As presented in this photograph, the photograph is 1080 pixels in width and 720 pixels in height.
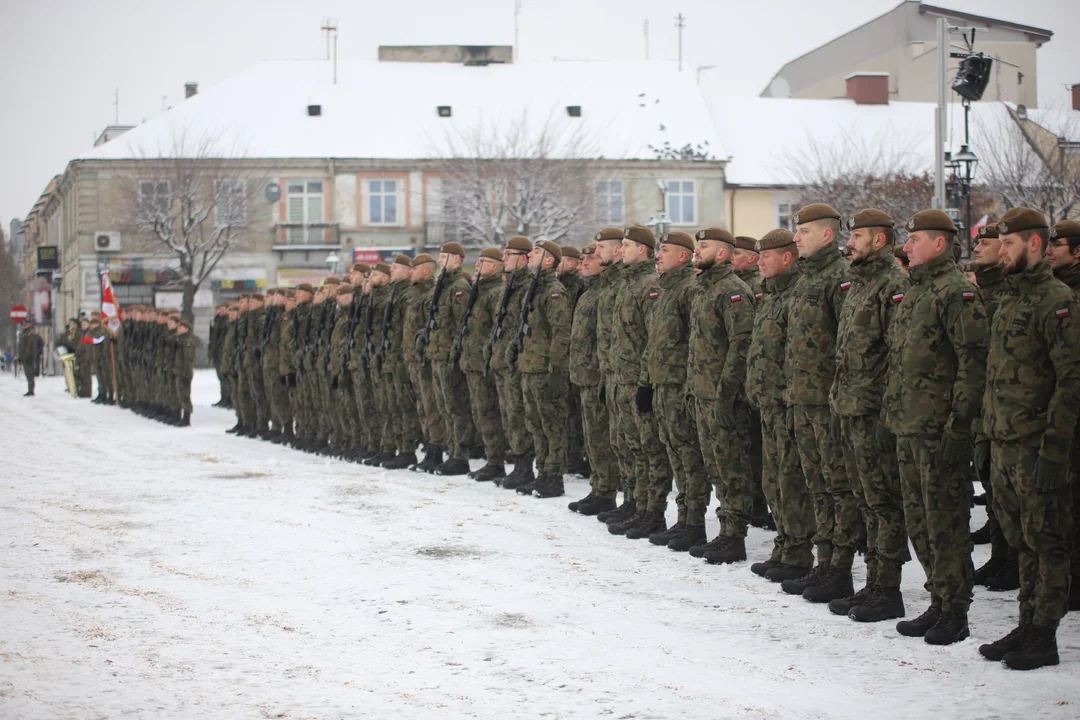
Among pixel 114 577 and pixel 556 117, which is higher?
pixel 556 117

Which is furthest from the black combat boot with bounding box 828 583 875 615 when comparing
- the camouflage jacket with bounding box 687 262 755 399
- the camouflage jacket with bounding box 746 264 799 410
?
the camouflage jacket with bounding box 687 262 755 399

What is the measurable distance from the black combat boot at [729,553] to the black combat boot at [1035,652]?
9.28 ft

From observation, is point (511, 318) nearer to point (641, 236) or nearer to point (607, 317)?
point (607, 317)

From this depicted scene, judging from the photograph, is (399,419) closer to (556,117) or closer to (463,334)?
(463,334)

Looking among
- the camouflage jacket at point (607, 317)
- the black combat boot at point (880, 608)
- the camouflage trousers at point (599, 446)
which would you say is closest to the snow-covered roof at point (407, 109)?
the camouflage trousers at point (599, 446)

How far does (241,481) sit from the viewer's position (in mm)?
13508

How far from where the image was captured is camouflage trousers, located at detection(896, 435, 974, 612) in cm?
647

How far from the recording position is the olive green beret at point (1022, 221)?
20.0ft

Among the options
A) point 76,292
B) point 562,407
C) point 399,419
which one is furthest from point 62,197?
point 562,407

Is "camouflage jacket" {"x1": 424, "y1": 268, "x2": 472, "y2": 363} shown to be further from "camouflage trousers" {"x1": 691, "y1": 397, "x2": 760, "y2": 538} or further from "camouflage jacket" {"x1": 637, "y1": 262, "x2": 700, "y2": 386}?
"camouflage trousers" {"x1": 691, "y1": 397, "x2": 760, "y2": 538}

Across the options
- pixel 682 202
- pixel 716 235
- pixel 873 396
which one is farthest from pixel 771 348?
pixel 682 202

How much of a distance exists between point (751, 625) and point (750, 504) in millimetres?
1936

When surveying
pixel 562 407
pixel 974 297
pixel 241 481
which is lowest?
pixel 241 481

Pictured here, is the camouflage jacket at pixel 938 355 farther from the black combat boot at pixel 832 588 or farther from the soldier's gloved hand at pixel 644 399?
the soldier's gloved hand at pixel 644 399
